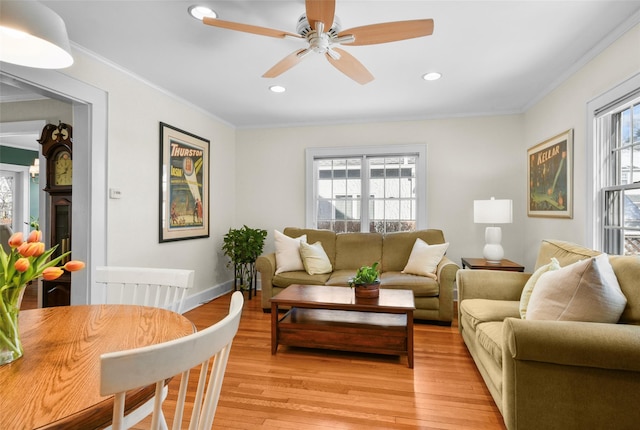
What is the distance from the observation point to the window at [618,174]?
2.46 meters

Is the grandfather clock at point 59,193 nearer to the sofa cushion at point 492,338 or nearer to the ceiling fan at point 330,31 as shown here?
the ceiling fan at point 330,31

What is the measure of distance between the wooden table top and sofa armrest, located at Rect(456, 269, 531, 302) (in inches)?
18.0

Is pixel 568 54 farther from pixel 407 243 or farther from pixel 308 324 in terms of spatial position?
pixel 308 324

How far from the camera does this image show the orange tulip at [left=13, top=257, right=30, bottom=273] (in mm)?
932

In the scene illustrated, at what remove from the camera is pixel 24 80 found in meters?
2.30

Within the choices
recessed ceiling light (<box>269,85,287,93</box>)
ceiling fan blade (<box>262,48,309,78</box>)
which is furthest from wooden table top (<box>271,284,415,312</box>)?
recessed ceiling light (<box>269,85,287,93</box>)

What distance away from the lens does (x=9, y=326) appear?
0.94 meters

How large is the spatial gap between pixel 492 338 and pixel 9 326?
2.17 m

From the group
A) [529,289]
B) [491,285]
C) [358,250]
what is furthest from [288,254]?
[529,289]

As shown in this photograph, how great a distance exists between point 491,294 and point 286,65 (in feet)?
7.94

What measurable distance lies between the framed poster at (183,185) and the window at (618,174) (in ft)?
13.5

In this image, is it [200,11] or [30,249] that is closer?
[30,249]

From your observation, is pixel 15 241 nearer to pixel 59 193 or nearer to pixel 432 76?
pixel 59 193

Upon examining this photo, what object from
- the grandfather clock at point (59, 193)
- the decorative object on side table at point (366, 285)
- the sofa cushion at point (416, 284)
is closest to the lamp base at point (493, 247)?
the sofa cushion at point (416, 284)
